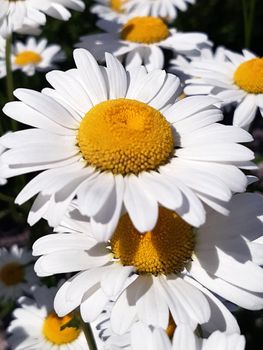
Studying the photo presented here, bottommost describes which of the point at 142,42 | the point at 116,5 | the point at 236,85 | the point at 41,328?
the point at 41,328

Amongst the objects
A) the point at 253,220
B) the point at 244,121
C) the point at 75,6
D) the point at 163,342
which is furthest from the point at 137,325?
the point at 75,6

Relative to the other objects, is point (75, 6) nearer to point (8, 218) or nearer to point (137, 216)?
point (137, 216)

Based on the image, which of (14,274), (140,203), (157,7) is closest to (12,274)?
(14,274)

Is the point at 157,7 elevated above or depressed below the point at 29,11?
below

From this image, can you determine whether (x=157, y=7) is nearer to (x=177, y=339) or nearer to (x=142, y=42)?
(x=142, y=42)

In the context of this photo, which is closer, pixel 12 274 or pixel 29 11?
pixel 29 11

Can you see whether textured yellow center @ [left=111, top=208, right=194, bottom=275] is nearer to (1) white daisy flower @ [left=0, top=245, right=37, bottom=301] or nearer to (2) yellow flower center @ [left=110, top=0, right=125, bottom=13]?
(1) white daisy flower @ [left=0, top=245, right=37, bottom=301]

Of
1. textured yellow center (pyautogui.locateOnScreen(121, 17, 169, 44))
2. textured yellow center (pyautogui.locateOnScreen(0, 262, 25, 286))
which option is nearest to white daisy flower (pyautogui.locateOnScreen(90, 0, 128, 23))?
textured yellow center (pyautogui.locateOnScreen(121, 17, 169, 44))
